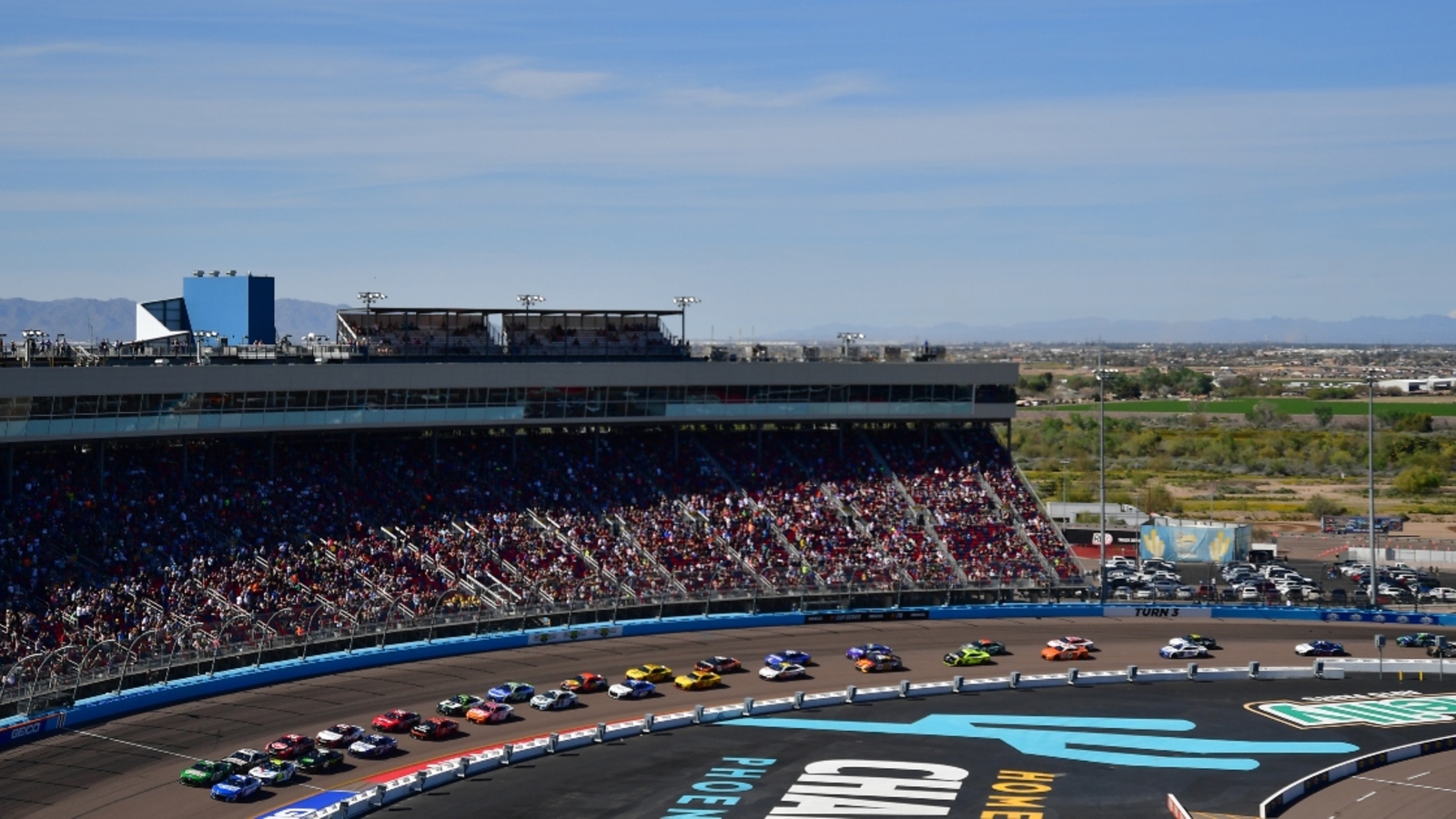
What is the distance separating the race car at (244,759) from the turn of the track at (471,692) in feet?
4.11

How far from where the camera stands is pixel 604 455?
263 feet

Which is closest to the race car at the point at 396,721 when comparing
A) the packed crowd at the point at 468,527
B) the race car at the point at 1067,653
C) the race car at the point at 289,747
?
the race car at the point at 289,747

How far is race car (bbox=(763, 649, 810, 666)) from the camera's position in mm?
62312

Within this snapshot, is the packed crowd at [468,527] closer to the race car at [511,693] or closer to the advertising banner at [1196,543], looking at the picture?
the race car at [511,693]

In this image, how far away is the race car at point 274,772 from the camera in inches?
1781

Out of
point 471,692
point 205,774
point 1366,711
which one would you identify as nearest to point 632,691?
point 471,692

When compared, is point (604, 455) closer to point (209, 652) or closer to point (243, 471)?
point (243, 471)

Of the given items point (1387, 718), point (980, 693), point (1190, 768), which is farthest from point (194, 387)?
point (1387, 718)

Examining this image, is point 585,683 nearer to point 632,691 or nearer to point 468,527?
point 632,691

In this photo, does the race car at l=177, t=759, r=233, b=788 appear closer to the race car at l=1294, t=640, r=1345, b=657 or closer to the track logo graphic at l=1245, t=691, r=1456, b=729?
the track logo graphic at l=1245, t=691, r=1456, b=729

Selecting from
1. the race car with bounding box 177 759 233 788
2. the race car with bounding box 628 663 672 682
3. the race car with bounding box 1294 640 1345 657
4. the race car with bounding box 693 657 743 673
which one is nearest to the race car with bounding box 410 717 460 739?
the race car with bounding box 177 759 233 788

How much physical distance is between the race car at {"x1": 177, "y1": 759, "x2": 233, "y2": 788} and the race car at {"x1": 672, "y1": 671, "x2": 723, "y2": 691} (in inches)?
752

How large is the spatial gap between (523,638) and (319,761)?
61.6ft

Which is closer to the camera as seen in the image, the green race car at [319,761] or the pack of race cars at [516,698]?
the pack of race cars at [516,698]
